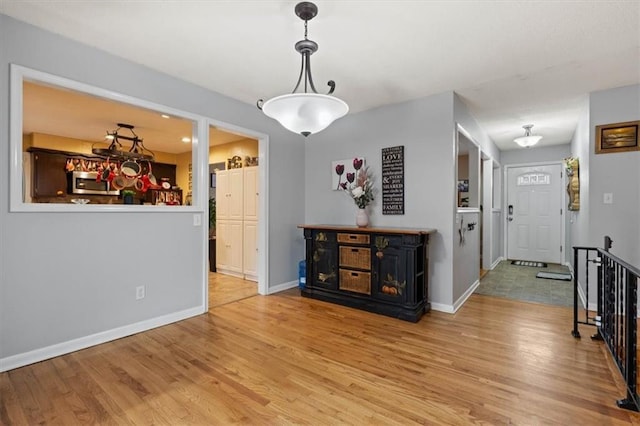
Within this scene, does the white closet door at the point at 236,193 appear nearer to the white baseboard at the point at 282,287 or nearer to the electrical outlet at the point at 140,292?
the white baseboard at the point at 282,287

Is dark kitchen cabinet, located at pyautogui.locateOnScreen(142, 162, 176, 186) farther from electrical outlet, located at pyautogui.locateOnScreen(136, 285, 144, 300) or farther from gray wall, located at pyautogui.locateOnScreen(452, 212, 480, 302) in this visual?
gray wall, located at pyautogui.locateOnScreen(452, 212, 480, 302)

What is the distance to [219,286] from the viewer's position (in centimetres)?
455

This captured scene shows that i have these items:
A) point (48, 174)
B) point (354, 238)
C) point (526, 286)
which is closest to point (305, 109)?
point (354, 238)

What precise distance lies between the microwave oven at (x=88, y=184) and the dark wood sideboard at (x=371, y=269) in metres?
4.45

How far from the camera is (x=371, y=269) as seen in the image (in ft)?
11.4

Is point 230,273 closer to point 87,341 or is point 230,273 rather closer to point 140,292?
point 140,292

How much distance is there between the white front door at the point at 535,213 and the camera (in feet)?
20.4

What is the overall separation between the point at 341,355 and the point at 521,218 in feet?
19.5

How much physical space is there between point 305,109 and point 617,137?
3489 mm

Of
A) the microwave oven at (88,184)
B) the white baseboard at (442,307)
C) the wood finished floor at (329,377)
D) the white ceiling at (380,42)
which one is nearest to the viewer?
the wood finished floor at (329,377)

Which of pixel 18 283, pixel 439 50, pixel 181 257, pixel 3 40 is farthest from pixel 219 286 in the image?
pixel 439 50

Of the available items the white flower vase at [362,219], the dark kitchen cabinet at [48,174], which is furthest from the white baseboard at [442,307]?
the dark kitchen cabinet at [48,174]

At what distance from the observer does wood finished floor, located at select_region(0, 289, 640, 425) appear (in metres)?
1.72

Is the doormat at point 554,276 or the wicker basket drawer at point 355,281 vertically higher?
the wicker basket drawer at point 355,281
